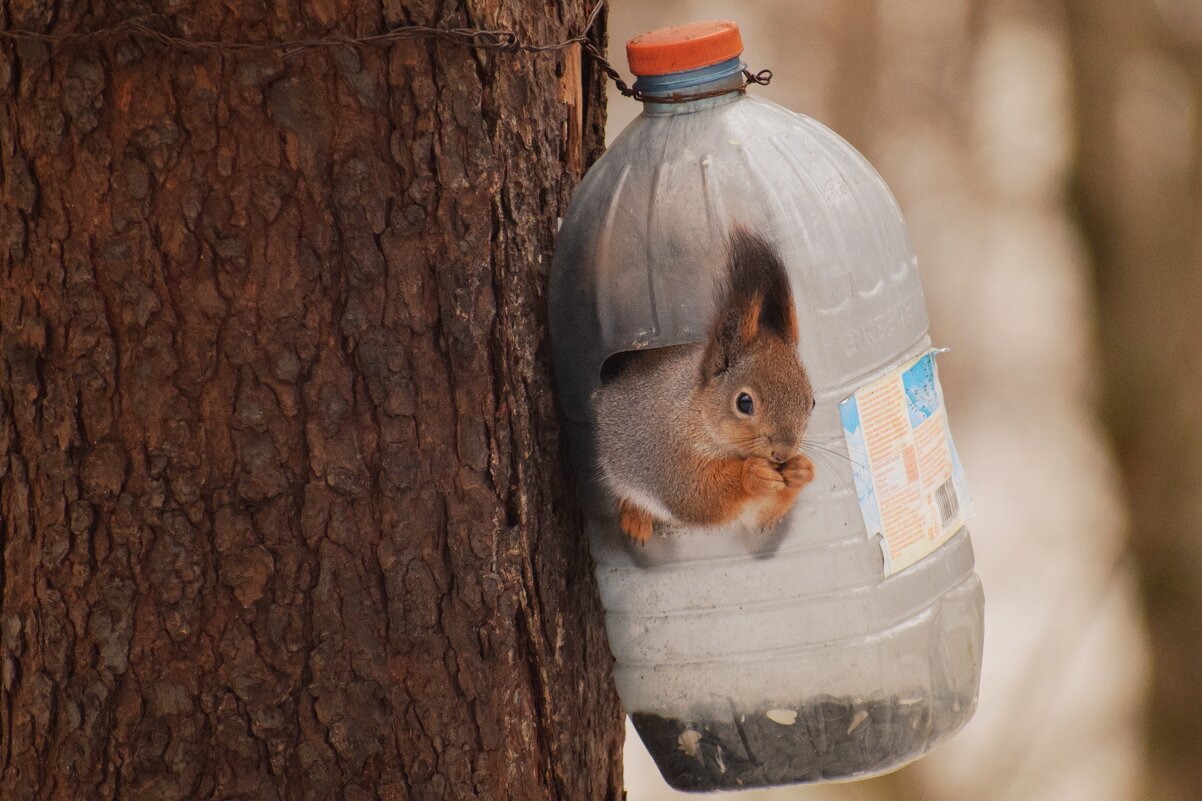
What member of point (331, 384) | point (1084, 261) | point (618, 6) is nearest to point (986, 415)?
point (1084, 261)

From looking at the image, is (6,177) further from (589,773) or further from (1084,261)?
(1084,261)

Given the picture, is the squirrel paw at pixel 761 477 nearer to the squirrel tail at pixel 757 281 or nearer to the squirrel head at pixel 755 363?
the squirrel head at pixel 755 363

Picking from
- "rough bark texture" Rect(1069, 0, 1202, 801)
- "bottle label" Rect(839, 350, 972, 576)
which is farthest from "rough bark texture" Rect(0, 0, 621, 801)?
"rough bark texture" Rect(1069, 0, 1202, 801)

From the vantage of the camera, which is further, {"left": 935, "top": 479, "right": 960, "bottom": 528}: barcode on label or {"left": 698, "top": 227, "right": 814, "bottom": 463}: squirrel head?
{"left": 935, "top": 479, "right": 960, "bottom": 528}: barcode on label

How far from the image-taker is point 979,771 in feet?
10.8

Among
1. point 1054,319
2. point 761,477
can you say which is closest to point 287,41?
point 761,477

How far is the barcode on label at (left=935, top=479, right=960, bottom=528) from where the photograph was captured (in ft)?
4.11

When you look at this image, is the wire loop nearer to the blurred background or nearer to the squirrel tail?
the squirrel tail

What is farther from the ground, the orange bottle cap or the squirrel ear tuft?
the orange bottle cap

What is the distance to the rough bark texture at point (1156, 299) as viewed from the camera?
288cm

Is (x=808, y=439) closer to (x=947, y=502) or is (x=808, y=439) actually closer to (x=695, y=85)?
(x=947, y=502)

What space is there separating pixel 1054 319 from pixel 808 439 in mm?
2145

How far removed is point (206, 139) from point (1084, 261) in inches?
96.5

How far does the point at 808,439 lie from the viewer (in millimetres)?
1175
